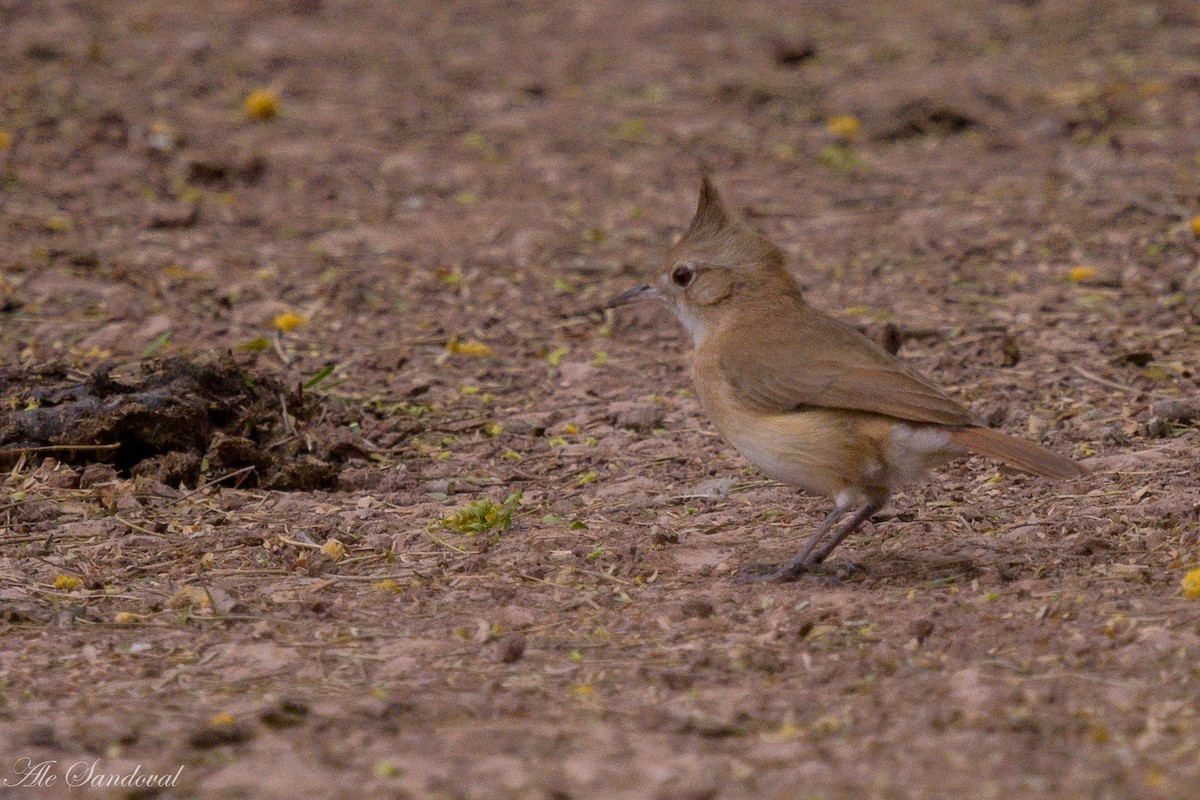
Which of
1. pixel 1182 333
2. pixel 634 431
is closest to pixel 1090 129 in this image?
pixel 1182 333

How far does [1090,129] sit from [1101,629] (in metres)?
6.43

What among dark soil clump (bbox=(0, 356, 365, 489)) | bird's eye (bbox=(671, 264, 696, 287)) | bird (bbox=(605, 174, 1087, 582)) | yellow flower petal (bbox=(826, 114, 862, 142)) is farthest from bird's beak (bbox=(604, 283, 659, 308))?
yellow flower petal (bbox=(826, 114, 862, 142))

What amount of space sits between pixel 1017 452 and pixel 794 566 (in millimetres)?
827

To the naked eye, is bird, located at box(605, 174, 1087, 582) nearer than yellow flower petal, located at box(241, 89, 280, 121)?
Yes

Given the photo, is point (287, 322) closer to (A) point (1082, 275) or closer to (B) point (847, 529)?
(B) point (847, 529)

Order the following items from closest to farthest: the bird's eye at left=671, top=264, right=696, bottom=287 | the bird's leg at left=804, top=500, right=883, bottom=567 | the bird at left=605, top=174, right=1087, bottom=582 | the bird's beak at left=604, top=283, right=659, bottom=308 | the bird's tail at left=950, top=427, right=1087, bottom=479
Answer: the bird's tail at left=950, top=427, right=1087, bottom=479 → the bird at left=605, top=174, right=1087, bottom=582 → the bird's leg at left=804, top=500, right=883, bottom=567 → the bird's eye at left=671, top=264, right=696, bottom=287 → the bird's beak at left=604, top=283, right=659, bottom=308

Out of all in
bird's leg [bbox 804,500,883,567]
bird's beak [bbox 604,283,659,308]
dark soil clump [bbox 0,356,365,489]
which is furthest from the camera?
bird's beak [bbox 604,283,659,308]

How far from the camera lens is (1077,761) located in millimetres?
3430

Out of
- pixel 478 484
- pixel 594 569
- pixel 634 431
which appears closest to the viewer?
pixel 594 569

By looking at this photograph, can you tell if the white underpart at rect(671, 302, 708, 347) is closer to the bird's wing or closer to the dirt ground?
the bird's wing

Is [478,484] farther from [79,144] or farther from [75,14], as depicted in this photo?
[75,14]

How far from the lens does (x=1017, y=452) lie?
457 centimetres

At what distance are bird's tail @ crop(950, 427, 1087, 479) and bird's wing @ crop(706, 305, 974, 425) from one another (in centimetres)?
7

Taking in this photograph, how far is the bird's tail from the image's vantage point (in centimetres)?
449
